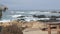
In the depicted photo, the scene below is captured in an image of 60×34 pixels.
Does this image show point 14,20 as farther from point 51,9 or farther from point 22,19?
point 51,9

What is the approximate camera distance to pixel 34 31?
10.7 ft

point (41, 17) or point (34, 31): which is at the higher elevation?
point (41, 17)

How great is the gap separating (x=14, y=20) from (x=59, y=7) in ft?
3.62

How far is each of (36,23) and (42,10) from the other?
0.35 metres

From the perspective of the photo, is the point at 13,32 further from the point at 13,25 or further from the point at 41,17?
the point at 41,17

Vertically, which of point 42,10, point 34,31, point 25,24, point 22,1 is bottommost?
point 34,31

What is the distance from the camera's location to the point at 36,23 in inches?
122

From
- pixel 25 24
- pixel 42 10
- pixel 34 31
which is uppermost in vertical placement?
pixel 42 10

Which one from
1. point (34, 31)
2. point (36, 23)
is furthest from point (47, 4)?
point (34, 31)

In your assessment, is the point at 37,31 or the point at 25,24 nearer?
the point at 25,24

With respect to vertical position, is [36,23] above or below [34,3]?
below

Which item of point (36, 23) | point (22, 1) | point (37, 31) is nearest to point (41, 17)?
point (36, 23)

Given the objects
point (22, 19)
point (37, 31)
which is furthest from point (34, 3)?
point (37, 31)

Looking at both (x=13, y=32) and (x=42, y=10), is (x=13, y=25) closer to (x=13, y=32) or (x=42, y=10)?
(x=13, y=32)
